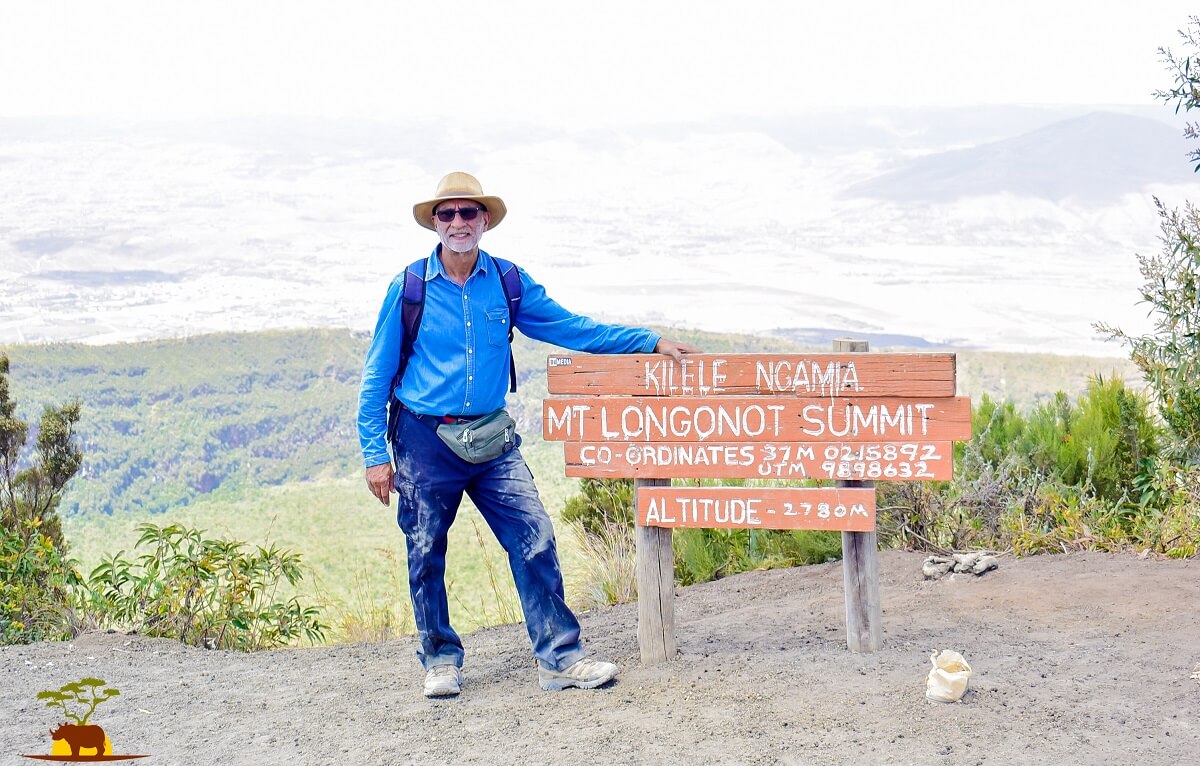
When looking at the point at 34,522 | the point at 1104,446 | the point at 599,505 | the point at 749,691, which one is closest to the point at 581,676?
the point at 749,691

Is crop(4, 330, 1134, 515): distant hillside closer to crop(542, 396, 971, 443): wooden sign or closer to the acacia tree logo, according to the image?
crop(542, 396, 971, 443): wooden sign

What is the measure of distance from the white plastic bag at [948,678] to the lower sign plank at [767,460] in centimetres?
83

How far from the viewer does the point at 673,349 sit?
5.48m

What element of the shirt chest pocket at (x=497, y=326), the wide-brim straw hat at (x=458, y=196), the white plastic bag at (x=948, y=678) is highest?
the wide-brim straw hat at (x=458, y=196)

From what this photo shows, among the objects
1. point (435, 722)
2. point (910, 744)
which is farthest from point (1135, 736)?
point (435, 722)

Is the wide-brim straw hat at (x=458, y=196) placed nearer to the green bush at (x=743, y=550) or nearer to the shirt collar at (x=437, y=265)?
the shirt collar at (x=437, y=265)

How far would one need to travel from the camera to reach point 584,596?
8.48 meters

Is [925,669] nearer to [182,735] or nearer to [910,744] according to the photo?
[910,744]

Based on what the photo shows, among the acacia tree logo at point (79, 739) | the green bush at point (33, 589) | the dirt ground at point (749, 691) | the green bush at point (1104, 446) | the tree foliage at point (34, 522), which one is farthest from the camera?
the green bush at point (1104, 446)

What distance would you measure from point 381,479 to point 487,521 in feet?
1.62

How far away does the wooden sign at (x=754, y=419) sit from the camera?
5277mm

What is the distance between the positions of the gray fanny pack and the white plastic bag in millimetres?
1997

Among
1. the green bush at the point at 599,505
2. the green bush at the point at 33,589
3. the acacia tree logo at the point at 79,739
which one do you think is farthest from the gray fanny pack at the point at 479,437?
the green bush at the point at 599,505

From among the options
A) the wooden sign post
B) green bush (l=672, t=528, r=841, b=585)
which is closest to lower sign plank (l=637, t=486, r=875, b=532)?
the wooden sign post
